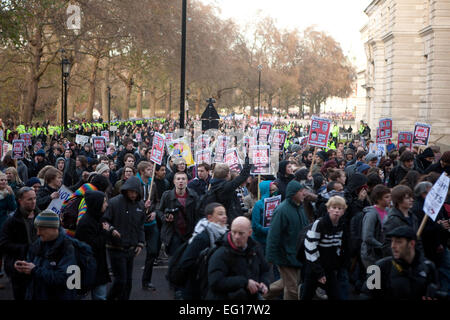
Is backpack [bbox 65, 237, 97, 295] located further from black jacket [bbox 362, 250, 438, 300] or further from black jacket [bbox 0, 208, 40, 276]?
black jacket [bbox 362, 250, 438, 300]

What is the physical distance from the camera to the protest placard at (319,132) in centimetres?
1298

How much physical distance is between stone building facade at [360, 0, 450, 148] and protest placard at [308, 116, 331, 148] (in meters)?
19.8

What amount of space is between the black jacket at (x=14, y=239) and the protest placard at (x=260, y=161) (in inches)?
178

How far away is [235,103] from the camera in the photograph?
90688 mm

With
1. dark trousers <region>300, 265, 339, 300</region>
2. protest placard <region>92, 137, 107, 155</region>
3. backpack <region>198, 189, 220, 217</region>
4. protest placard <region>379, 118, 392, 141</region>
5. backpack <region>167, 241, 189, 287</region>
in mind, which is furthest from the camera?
protest placard <region>379, 118, 392, 141</region>

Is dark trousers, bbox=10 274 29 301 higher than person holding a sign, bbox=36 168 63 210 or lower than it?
lower

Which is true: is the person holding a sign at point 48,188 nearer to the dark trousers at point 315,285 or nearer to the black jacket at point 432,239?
the dark trousers at point 315,285

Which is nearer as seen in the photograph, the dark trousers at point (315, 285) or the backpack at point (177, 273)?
the backpack at point (177, 273)

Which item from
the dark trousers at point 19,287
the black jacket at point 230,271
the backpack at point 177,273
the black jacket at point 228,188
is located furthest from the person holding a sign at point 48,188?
the black jacket at point 230,271

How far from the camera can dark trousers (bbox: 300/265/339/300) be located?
20.2 ft

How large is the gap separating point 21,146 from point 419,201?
9.83 metres

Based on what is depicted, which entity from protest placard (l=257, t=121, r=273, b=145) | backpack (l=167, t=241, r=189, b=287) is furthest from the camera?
protest placard (l=257, t=121, r=273, b=145)

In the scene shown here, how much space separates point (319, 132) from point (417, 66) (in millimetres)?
27244
